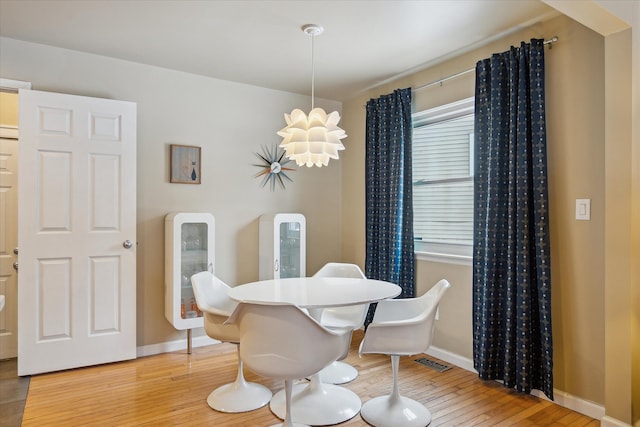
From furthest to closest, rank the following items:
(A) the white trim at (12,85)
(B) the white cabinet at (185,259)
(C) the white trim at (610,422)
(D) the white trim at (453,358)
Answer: (B) the white cabinet at (185,259) < (D) the white trim at (453,358) < (A) the white trim at (12,85) < (C) the white trim at (610,422)

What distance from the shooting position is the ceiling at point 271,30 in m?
2.54

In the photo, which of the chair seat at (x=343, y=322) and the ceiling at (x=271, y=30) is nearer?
the ceiling at (x=271, y=30)

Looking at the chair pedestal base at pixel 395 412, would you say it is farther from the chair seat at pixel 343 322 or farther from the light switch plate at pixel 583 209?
the light switch plate at pixel 583 209

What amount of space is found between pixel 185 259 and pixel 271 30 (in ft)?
6.76

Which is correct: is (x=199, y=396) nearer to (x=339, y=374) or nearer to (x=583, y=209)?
(x=339, y=374)

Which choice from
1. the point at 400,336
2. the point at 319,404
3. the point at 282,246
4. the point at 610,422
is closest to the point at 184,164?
the point at 282,246

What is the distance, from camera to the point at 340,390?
2736 mm

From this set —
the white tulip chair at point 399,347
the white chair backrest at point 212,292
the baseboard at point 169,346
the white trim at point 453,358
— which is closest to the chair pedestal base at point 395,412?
the white tulip chair at point 399,347

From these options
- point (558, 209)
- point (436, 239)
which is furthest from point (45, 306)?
point (558, 209)

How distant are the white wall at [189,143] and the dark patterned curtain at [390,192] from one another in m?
0.78

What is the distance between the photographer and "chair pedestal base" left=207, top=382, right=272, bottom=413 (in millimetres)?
2559

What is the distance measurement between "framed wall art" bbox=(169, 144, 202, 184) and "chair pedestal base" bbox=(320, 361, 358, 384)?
2.08 meters

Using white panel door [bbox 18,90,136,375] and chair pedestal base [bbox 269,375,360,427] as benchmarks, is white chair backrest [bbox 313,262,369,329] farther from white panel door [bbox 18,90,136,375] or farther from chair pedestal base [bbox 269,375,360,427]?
white panel door [bbox 18,90,136,375]

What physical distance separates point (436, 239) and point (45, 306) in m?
3.22
